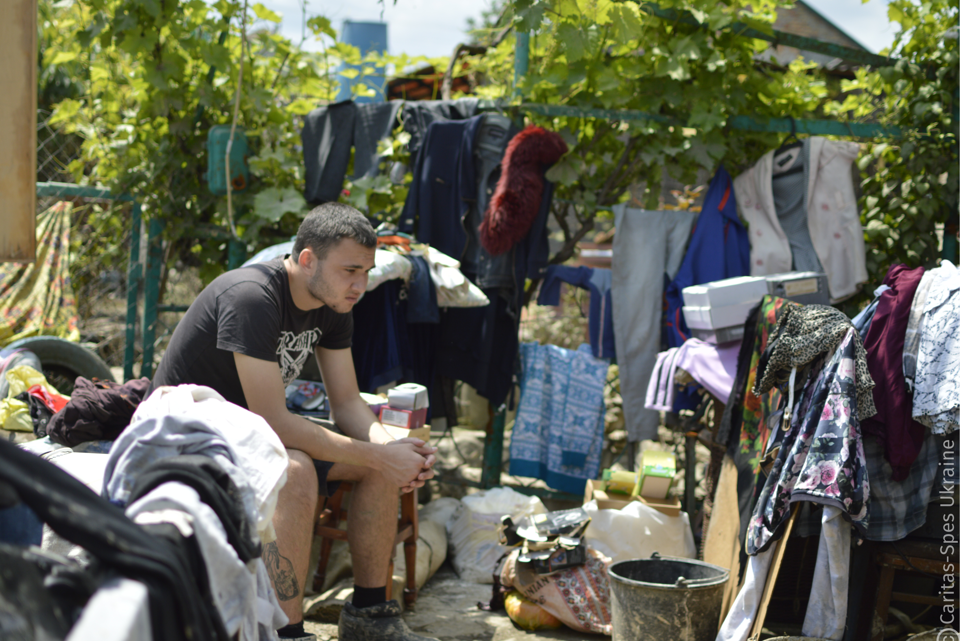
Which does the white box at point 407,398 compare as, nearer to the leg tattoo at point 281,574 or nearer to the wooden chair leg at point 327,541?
the wooden chair leg at point 327,541

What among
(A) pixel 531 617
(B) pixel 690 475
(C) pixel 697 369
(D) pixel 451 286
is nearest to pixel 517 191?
(D) pixel 451 286

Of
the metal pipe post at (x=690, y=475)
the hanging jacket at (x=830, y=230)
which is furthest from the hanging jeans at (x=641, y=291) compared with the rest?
the hanging jacket at (x=830, y=230)

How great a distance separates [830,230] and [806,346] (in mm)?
1692

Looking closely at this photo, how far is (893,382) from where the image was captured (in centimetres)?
267

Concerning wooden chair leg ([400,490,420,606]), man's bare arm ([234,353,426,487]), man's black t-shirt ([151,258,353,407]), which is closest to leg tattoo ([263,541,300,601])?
man's bare arm ([234,353,426,487])

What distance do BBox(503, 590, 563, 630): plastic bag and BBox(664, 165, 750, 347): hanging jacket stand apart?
1.66 metres

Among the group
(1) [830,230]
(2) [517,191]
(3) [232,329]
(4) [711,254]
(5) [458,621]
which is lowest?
(5) [458,621]

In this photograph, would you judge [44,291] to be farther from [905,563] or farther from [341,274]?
[905,563]

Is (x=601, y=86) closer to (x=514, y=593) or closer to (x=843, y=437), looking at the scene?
(x=843, y=437)

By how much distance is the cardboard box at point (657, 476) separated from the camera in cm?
355

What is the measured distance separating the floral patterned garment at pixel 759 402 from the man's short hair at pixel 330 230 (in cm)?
166

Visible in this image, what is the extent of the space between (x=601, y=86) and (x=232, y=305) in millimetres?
2608

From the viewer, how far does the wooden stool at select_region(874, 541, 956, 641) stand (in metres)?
2.62

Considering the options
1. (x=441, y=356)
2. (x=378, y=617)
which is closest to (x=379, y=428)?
(x=378, y=617)
